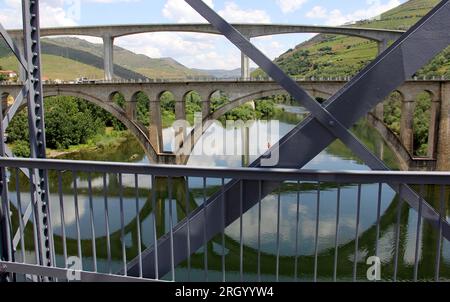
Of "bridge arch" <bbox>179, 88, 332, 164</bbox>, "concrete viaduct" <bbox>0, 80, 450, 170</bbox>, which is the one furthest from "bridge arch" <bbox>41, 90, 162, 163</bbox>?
"bridge arch" <bbox>179, 88, 332, 164</bbox>

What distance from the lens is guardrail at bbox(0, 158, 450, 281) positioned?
1.96 metres

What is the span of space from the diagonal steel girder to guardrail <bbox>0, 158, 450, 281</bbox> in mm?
45

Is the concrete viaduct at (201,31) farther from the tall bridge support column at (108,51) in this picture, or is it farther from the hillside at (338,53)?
the hillside at (338,53)

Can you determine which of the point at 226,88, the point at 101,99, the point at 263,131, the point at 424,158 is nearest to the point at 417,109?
the point at 424,158

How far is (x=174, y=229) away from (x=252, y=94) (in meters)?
21.2

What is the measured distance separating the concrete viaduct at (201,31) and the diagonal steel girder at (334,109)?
22.0 m

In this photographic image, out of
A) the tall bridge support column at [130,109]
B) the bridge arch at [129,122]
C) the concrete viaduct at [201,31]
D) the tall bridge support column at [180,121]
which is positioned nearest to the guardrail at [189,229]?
the bridge arch at [129,122]

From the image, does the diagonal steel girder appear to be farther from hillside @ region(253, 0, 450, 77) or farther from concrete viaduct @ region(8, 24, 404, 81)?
hillside @ region(253, 0, 450, 77)

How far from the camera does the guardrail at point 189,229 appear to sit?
1.96 m

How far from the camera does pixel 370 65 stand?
1.97 metres
